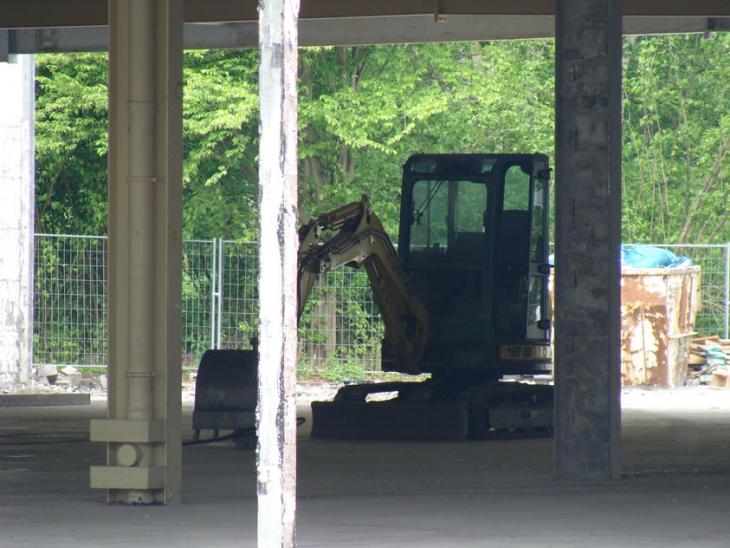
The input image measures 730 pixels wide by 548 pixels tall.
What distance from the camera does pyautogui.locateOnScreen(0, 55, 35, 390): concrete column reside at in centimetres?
2834

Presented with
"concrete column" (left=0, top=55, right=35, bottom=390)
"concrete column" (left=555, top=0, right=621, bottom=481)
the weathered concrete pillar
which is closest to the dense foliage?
"concrete column" (left=0, top=55, right=35, bottom=390)

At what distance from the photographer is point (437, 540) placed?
11.1 meters

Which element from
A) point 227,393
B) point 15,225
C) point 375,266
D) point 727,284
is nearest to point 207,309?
point 15,225

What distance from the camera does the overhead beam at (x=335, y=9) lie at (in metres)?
22.8

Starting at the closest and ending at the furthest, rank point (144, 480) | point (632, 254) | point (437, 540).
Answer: point (437, 540) → point (144, 480) → point (632, 254)

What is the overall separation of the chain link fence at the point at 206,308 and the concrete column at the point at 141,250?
19.1 meters

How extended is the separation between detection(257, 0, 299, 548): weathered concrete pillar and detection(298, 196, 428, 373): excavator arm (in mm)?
11688

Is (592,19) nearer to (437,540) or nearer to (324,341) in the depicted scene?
(437,540)

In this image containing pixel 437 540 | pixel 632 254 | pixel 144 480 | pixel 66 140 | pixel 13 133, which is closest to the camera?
pixel 437 540

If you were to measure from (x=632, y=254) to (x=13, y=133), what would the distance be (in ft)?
39.9

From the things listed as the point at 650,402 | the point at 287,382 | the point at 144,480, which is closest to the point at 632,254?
the point at 650,402

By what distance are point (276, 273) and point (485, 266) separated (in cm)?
1529

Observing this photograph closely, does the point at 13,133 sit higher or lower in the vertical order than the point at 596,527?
higher

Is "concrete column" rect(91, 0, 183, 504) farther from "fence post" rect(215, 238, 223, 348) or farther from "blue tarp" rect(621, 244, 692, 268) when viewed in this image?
"blue tarp" rect(621, 244, 692, 268)
